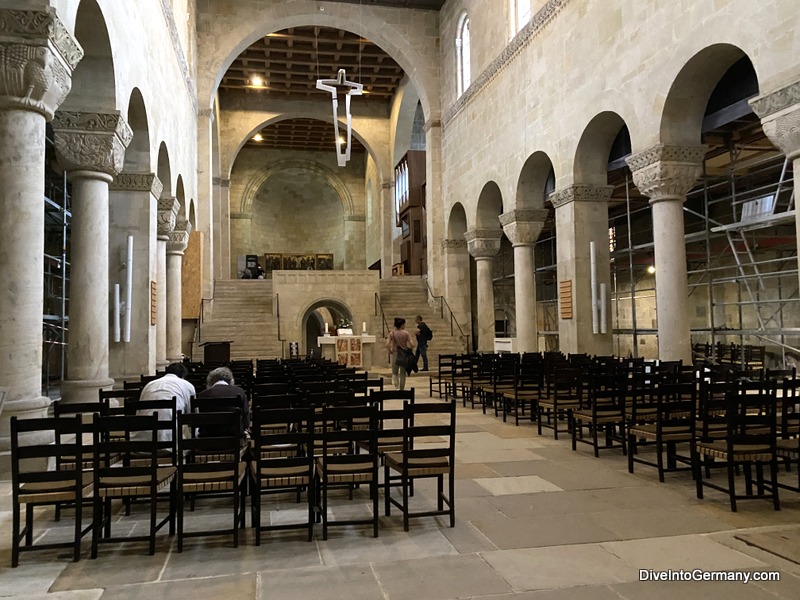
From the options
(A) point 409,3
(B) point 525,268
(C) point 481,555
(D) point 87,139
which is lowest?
(C) point 481,555

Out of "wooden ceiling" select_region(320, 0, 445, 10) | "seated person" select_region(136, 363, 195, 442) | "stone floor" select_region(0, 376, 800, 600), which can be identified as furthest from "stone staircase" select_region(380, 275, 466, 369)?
"stone floor" select_region(0, 376, 800, 600)

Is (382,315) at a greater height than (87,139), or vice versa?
(87,139)

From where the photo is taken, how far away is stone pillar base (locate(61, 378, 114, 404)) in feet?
26.0

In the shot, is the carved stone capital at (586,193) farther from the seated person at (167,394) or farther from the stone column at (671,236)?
the seated person at (167,394)

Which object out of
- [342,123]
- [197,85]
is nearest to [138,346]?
[197,85]

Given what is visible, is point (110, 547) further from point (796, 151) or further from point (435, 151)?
point (435, 151)

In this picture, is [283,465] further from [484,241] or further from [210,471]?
[484,241]

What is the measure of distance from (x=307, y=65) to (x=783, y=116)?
20183 millimetres

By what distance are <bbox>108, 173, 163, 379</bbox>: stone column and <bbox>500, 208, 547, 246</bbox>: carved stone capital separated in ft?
29.5

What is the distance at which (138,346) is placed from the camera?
10.4m

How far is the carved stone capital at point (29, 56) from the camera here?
220 inches

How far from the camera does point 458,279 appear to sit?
21.5 metres

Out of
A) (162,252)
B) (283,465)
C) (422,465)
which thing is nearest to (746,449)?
(422,465)

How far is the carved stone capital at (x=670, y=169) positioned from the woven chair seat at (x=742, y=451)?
6800 millimetres
